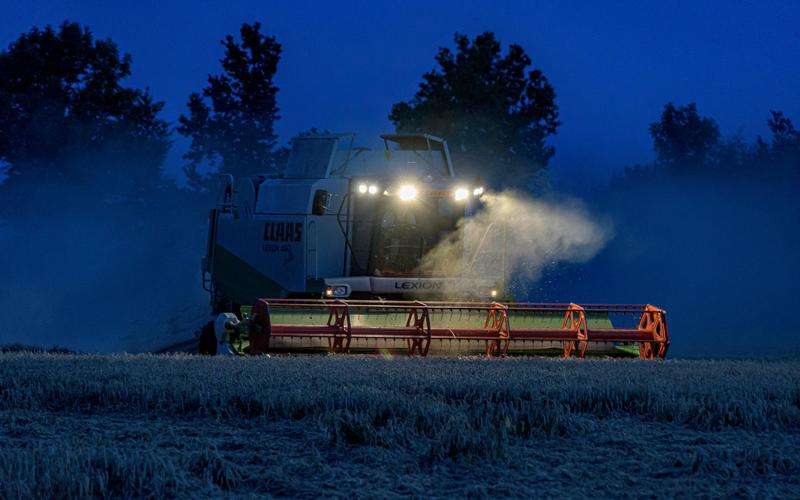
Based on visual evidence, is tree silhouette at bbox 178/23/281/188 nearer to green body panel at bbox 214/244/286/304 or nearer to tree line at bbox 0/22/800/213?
tree line at bbox 0/22/800/213

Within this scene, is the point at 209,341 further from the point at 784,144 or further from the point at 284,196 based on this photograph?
the point at 784,144

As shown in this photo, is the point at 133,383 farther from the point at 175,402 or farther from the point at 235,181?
the point at 235,181

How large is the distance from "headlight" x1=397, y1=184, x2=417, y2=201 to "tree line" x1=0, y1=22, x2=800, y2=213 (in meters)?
24.1

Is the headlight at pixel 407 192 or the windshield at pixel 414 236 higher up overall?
the headlight at pixel 407 192

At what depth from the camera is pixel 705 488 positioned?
596cm

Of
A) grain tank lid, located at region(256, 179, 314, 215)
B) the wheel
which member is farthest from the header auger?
grain tank lid, located at region(256, 179, 314, 215)

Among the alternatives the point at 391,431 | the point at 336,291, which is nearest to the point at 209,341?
the point at 336,291

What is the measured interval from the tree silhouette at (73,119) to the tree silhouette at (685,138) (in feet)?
103

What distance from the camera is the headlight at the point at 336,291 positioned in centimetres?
1593

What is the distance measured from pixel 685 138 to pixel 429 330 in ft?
180

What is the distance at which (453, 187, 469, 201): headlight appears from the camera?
16781mm

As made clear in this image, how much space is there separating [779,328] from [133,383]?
41781 mm

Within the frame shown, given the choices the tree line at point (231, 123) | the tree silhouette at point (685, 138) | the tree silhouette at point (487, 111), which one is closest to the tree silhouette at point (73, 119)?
the tree line at point (231, 123)

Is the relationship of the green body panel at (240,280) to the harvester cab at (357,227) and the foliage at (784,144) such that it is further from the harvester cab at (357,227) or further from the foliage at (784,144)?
the foliage at (784,144)
